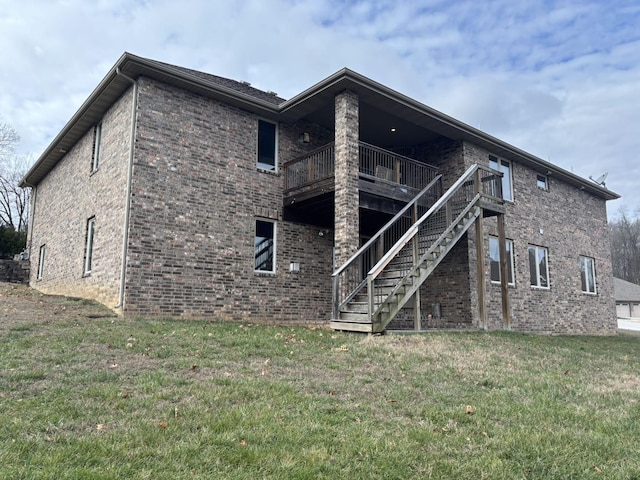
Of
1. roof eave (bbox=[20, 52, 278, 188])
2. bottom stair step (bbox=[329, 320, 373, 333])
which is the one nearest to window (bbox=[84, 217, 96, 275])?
roof eave (bbox=[20, 52, 278, 188])

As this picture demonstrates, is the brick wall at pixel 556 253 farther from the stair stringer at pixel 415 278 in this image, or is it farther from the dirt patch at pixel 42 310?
the dirt patch at pixel 42 310

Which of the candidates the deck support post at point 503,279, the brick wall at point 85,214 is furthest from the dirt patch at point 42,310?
the deck support post at point 503,279

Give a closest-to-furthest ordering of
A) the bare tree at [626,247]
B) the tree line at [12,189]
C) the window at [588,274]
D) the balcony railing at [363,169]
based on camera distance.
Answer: the balcony railing at [363,169]
the window at [588,274]
the tree line at [12,189]
the bare tree at [626,247]

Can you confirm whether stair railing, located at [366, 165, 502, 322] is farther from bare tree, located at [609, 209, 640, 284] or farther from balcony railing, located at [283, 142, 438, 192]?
bare tree, located at [609, 209, 640, 284]

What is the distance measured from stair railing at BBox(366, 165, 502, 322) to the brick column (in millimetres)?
967

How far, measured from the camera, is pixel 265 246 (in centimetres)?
1228

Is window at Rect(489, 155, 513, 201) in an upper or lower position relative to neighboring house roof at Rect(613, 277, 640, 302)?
upper

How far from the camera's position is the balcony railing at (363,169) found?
12.0m

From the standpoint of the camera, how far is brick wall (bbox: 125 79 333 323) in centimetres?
1042

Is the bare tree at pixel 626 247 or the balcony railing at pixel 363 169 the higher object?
the bare tree at pixel 626 247

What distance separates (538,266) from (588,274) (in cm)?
391

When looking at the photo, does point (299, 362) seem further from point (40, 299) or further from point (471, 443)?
point (40, 299)

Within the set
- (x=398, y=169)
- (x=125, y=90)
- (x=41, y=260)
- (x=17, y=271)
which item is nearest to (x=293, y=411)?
(x=398, y=169)

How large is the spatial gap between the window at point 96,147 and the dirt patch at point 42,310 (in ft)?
12.4
